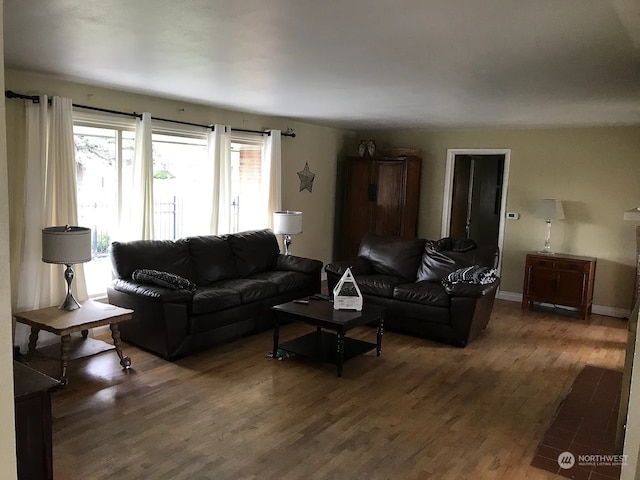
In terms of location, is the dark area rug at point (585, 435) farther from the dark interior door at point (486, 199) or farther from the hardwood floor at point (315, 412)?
the dark interior door at point (486, 199)

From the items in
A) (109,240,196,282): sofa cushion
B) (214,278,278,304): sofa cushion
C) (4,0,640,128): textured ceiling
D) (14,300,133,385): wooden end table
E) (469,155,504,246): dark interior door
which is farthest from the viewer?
(469,155,504,246): dark interior door

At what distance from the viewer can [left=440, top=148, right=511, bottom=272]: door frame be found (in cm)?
677

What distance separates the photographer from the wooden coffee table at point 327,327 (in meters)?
3.98

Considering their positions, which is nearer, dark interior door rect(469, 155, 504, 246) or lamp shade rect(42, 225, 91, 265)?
lamp shade rect(42, 225, 91, 265)

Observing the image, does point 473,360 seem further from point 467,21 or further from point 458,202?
point 458,202

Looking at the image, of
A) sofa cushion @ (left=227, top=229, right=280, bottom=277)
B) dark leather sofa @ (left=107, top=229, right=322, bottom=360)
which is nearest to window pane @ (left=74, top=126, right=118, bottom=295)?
dark leather sofa @ (left=107, top=229, right=322, bottom=360)

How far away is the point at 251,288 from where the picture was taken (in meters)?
4.86

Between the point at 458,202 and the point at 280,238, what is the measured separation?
2.71m

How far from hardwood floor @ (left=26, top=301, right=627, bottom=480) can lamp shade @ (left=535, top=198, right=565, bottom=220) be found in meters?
1.82

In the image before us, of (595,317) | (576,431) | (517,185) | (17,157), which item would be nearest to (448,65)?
(576,431)

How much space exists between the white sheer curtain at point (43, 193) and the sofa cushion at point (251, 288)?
4.89 feet

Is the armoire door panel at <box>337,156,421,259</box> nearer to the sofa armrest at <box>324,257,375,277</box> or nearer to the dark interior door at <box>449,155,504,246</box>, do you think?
the dark interior door at <box>449,155,504,246</box>

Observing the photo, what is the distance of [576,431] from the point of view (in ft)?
10.6

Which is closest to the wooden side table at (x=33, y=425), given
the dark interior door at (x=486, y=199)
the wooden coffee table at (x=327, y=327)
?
the wooden coffee table at (x=327, y=327)
